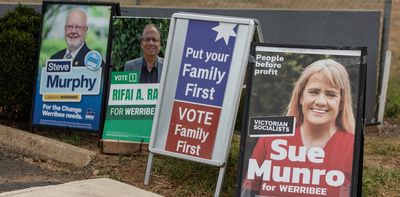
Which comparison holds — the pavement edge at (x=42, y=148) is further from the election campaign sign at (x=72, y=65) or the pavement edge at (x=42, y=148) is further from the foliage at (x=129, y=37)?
the foliage at (x=129, y=37)

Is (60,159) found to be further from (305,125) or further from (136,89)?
(305,125)

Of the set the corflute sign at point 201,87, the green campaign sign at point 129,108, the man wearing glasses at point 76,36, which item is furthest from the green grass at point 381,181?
the man wearing glasses at point 76,36

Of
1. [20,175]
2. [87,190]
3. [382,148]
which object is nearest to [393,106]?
[382,148]

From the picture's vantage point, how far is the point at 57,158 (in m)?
7.29

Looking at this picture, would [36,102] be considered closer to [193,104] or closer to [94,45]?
[94,45]

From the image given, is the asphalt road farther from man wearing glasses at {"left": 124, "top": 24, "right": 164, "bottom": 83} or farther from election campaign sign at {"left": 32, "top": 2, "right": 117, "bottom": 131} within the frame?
man wearing glasses at {"left": 124, "top": 24, "right": 164, "bottom": 83}

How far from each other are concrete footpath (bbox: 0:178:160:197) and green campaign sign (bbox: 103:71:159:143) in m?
0.80

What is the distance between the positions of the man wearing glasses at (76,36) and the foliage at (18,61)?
2.03 feet

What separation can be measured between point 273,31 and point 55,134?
3.31 metres

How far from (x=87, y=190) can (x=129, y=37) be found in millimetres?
1907

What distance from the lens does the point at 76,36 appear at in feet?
25.0

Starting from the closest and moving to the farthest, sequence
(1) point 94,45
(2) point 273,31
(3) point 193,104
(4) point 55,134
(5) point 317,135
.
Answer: (5) point 317,135 < (3) point 193,104 < (1) point 94,45 < (4) point 55,134 < (2) point 273,31

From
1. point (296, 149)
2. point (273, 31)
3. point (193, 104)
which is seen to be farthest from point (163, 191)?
point (273, 31)

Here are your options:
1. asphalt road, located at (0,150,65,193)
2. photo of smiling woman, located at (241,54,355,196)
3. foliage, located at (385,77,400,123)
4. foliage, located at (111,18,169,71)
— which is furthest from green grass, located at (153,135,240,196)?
foliage, located at (385,77,400,123)
